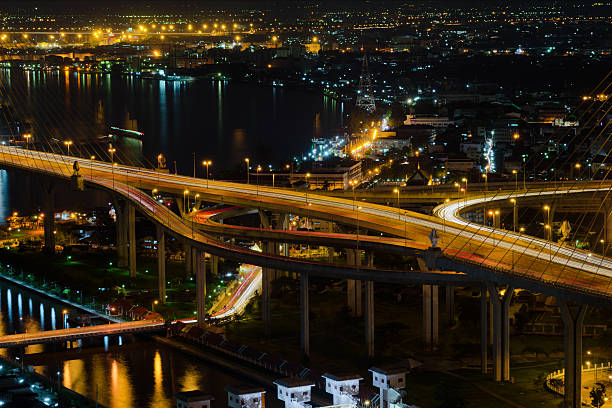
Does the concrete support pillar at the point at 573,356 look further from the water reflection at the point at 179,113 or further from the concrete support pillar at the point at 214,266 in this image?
the water reflection at the point at 179,113

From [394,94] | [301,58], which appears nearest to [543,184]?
[394,94]

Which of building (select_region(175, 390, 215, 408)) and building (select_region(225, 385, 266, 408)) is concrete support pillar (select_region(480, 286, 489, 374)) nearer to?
building (select_region(225, 385, 266, 408))

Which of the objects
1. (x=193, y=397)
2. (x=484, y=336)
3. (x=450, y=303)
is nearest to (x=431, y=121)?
(x=450, y=303)

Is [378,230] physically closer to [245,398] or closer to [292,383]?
[292,383]

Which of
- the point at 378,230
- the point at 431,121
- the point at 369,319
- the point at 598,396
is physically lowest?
the point at 598,396

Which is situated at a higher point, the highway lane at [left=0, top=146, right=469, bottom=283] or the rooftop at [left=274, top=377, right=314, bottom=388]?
the highway lane at [left=0, top=146, right=469, bottom=283]

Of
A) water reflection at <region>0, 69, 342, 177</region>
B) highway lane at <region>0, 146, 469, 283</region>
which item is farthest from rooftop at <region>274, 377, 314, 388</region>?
water reflection at <region>0, 69, 342, 177</region>
